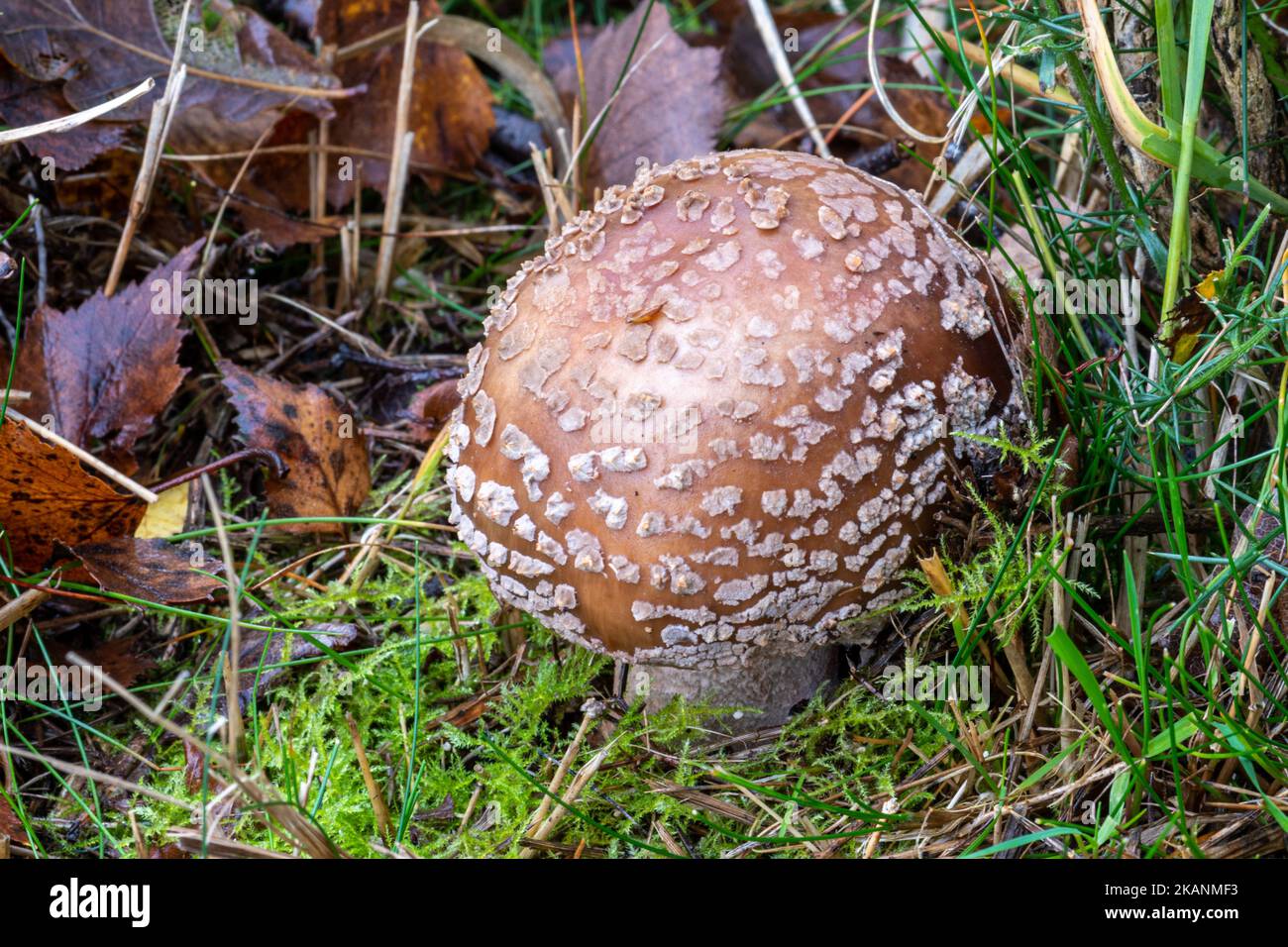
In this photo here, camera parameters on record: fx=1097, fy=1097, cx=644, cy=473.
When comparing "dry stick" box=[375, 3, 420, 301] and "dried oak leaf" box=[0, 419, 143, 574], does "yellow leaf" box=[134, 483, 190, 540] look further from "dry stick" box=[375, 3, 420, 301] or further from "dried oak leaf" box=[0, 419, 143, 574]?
"dry stick" box=[375, 3, 420, 301]

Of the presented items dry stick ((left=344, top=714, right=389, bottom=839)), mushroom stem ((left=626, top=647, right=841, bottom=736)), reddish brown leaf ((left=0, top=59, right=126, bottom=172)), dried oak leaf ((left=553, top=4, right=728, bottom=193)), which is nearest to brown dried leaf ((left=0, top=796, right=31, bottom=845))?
dry stick ((left=344, top=714, right=389, bottom=839))

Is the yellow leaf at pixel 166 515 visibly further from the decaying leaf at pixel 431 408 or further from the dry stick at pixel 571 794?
the dry stick at pixel 571 794

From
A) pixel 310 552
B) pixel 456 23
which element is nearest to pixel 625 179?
pixel 456 23

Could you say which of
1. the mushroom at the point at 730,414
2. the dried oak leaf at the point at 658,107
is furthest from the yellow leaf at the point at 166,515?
the dried oak leaf at the point at 658,107

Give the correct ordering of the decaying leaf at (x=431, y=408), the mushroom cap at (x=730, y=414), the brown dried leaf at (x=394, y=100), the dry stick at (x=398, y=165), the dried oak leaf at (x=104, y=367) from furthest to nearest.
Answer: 1. the brown dried leaf at (x=394, y=100)
2. the dry stick at (x=398, y=165)
3. the decaying leaf at (x=431, y=408)
4. the dried oak leaf at (x=104, y=367)
5. the mushroom cap at (x=730, y=414)

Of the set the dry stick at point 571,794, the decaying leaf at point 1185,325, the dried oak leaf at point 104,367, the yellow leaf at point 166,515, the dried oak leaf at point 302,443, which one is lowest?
the dry stick at point 571,794
